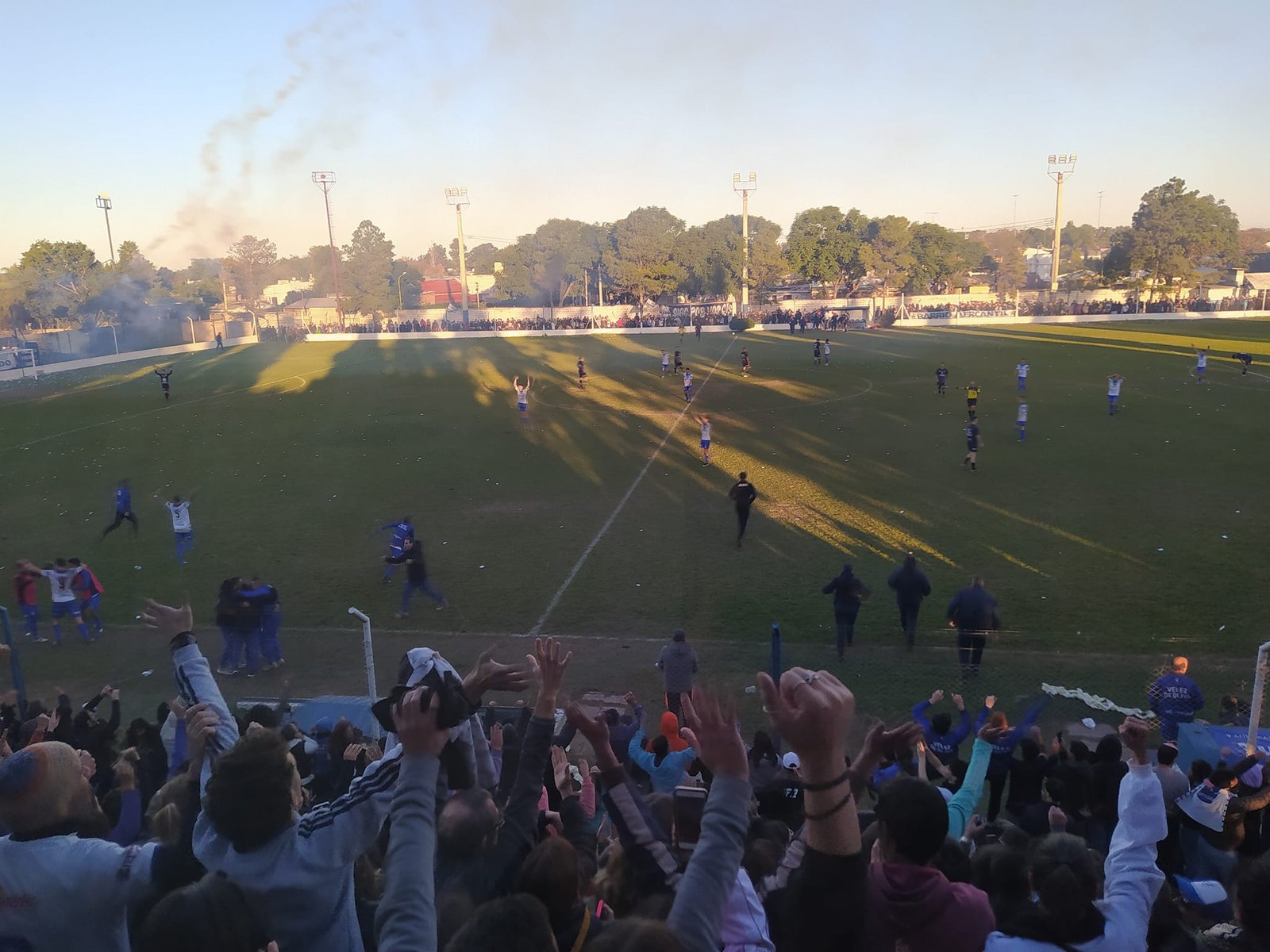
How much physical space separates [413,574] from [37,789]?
927 cm

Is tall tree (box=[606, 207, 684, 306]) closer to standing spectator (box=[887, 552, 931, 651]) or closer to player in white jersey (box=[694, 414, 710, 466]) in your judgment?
player in white jersey (box=[694, 414, 710, 466])

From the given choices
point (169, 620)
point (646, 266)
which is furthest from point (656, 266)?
point (169, 620)

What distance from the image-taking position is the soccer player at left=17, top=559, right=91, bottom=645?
36.5 feet

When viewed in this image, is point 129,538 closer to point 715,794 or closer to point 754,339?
point 715,794

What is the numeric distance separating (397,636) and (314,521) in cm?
683

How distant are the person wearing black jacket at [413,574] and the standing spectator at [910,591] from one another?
5.99m

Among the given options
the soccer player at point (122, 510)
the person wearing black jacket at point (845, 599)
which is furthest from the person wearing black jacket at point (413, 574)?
the soccer player at point (122, 510)

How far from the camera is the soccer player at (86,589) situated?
11.2m

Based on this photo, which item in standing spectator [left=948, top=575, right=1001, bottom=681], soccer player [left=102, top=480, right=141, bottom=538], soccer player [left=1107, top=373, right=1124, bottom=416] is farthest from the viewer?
soccer player [left=1107, top=373, right=1124, bottom=416]

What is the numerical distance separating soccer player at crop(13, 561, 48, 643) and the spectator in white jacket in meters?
12.2

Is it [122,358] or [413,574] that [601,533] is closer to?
[413,574]

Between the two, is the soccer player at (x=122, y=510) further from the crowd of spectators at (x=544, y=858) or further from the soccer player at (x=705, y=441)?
the crowd of spectators at (x=544, y=858)

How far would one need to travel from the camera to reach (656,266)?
8569 centimetres

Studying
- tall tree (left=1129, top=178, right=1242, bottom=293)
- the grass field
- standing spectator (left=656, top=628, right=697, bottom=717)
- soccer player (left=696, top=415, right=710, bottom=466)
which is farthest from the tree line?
standing spectator (left=656, top=628, right=697, bottom=717)
